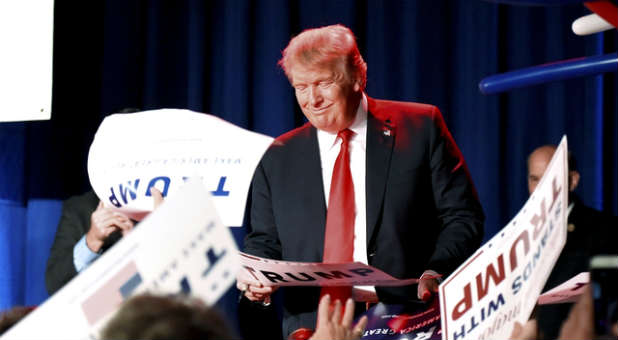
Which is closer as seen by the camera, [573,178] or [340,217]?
[340,217]

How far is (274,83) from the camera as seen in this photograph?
3.21 meters

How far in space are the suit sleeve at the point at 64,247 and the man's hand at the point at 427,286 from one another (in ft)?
4.89

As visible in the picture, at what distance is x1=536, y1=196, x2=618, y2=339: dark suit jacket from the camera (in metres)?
2.70

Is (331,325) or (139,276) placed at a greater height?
(139,276)

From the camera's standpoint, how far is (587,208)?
2.80 meters

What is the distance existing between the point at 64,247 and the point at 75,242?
0.05 metres

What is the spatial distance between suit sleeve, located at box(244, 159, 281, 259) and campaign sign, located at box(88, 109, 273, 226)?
36 cm

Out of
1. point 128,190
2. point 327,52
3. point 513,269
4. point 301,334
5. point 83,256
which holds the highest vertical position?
point 327,52

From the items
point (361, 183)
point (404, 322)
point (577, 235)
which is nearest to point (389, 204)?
point (361, 183)

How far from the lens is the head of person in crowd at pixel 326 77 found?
2.29 metres

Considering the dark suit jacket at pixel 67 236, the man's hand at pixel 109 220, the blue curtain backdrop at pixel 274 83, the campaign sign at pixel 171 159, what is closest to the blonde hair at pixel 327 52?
the campaign sign at pixel 171 159

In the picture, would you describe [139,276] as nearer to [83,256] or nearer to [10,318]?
[10,318]

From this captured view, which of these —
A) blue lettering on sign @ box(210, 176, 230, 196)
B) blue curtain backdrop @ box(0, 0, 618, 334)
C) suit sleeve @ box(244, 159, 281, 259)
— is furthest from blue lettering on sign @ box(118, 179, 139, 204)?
blue curtain backdrop @ box(0, 0, 618, 334)

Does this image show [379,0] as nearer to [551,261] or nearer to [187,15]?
[187,15]
